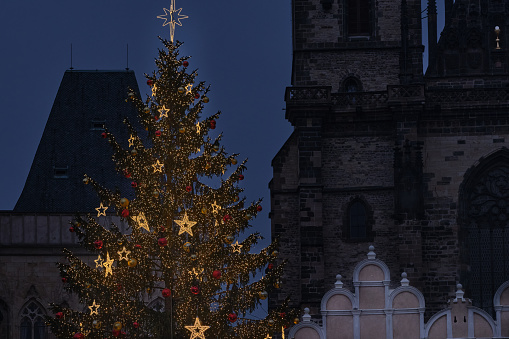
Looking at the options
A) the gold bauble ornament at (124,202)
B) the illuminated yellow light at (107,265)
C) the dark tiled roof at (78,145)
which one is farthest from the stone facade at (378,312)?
the dark tiled roof at (78,145)

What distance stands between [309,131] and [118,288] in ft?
68.7

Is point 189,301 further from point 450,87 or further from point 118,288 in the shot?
point 450,87

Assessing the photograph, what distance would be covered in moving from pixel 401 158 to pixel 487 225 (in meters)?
→ 3.95

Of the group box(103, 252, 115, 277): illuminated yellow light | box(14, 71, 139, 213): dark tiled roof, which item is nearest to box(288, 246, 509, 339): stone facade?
box(103, 252, 115, 277): illuminated yellow light

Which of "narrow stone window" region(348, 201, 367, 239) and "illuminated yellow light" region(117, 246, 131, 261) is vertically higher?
"narrow stone window" region(348, 201, 367, 239)

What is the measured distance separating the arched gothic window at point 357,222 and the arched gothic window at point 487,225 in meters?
3.27

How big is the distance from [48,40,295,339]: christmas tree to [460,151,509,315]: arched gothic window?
20.1 meters

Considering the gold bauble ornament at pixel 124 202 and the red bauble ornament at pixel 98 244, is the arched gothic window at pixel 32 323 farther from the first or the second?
the gold bauble ornament at pixel 124 202

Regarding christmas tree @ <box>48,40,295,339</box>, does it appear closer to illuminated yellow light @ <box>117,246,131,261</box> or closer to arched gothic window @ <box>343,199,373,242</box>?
illuminated yellow light @ <box>117,246,131,261</box>

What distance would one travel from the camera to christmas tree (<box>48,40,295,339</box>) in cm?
2511

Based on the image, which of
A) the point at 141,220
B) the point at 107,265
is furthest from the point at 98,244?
the point at 141,220

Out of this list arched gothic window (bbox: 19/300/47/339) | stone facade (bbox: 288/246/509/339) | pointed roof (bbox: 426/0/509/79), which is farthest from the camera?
pointed roof (bbox: 426/0/509/79)

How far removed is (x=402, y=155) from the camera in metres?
44.9

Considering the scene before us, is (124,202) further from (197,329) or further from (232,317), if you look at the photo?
(232,317)
